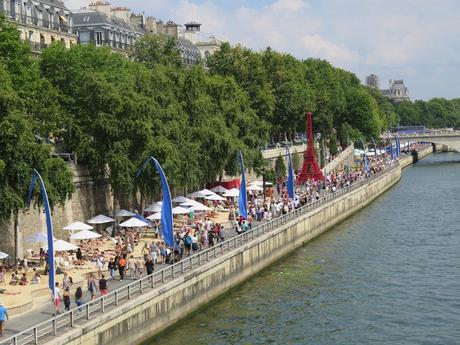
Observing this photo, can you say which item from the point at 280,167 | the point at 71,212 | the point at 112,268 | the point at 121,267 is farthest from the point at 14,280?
the point at 280,167

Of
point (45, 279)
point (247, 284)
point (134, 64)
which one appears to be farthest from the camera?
point (134, 64)

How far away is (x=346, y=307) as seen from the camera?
40875 mm

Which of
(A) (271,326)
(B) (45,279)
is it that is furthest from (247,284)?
(B) (45,279)

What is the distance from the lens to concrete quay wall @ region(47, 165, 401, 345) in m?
29.3

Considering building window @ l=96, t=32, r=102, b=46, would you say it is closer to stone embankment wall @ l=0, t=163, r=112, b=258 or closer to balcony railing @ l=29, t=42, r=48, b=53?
balcony railing @ l=29, t=42, r=48, b=53

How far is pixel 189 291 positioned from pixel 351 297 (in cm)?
1010

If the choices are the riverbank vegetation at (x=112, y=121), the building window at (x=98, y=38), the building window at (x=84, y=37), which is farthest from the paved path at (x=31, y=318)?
the building window at (x=84, y=37)

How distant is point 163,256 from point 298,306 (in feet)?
24.6

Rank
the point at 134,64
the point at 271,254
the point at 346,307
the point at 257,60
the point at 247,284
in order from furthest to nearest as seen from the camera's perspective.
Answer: the point at 257,60 → the point at 134,64 → the point at 271,254 → the point at 247,284 → the point at 346,307

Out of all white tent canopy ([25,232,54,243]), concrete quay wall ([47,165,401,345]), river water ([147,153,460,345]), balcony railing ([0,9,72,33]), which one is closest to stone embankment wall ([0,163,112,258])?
white tent canopy ([25,232,54,243])

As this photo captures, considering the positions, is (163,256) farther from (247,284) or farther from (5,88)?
(5,88)

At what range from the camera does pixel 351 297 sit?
43.0 metres

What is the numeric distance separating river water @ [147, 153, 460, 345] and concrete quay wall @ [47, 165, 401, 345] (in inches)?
25.7

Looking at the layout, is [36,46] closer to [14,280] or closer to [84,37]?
[84,37]
